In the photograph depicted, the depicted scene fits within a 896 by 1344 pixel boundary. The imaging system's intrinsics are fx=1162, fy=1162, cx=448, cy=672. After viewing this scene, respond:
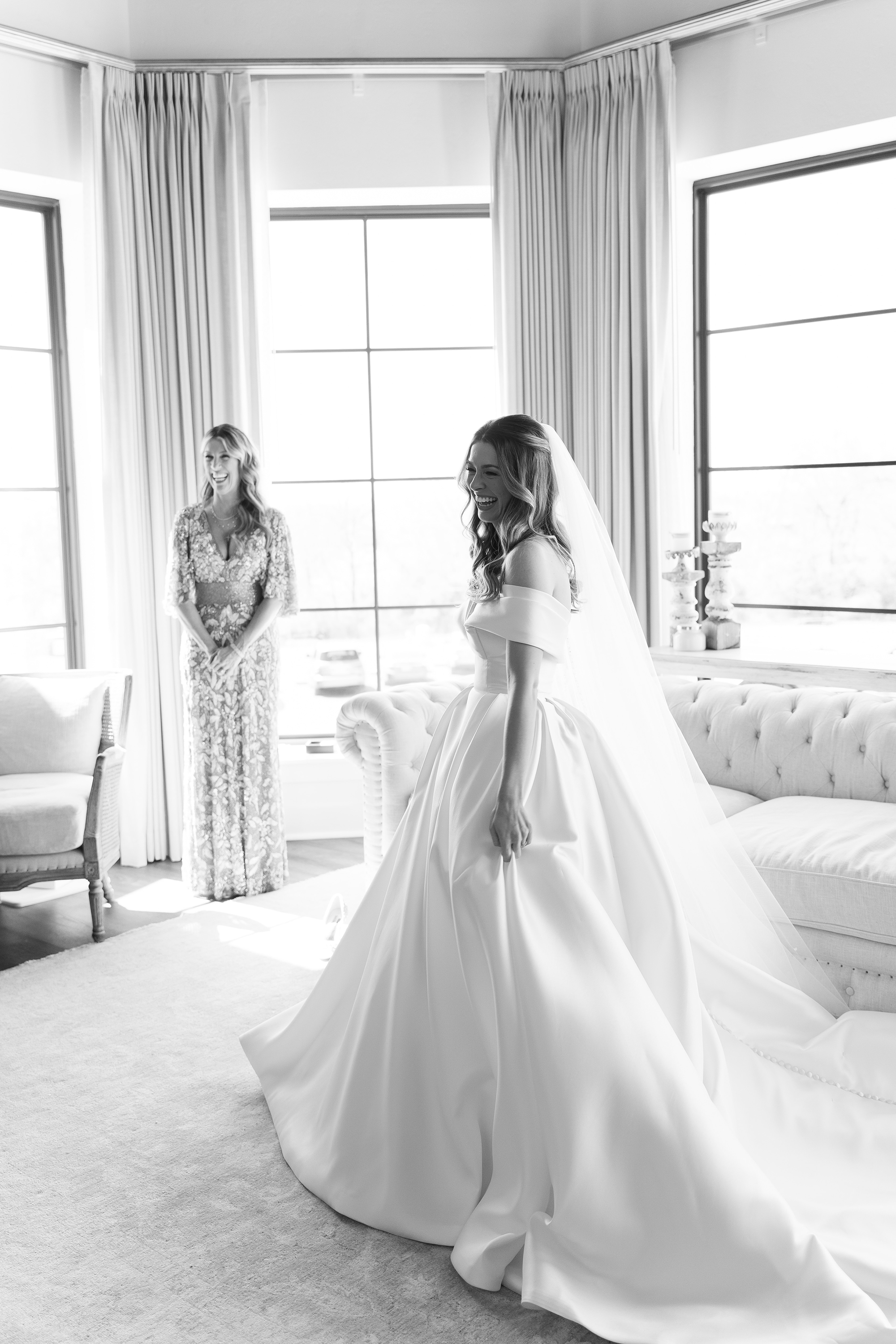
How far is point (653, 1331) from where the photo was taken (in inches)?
76.0

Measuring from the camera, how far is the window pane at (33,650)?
5.55 meters

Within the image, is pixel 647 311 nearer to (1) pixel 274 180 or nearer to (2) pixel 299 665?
(1) pixel 274 180

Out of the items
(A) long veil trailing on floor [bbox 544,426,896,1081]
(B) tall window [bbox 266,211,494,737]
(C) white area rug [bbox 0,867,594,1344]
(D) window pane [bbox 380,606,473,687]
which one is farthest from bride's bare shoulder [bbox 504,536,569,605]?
(D) window pane [bbox 380,606,473,687]

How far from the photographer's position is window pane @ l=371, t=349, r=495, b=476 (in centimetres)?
601

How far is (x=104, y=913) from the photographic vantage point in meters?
4.68

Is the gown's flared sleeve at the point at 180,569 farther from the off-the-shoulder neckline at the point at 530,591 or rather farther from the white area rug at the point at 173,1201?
the off-the-shoulder neckline at the point at 530,591

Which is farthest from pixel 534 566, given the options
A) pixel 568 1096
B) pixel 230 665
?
pixel 230 665

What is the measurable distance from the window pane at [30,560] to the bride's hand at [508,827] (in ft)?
12.8

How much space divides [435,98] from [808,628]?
306 cm

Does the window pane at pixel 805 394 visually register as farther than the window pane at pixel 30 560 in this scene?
No

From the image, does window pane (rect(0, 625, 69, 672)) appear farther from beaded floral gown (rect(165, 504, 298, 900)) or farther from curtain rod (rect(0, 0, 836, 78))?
curtain rod (rect(0, 0, 836, 78))

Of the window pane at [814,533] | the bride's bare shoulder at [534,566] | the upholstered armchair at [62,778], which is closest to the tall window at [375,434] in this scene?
the window pane at [814,533]

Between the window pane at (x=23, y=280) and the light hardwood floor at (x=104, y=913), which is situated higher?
the window pane at (x=23, y=280)

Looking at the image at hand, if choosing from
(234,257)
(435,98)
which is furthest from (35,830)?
(435,98)
